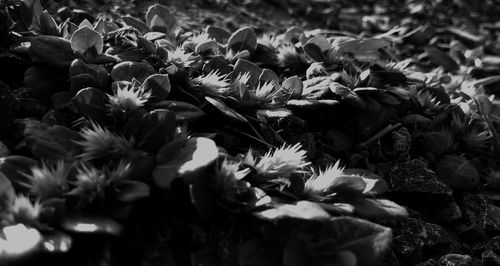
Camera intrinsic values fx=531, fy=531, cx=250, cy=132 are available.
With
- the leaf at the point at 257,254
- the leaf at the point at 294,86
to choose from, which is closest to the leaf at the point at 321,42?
the leaf at the point at 294,86

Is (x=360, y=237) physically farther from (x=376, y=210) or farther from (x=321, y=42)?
(x=321, y=42)

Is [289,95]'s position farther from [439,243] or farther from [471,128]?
[471,128]

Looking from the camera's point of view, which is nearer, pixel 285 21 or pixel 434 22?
pixel 285 21

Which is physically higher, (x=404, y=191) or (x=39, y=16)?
(x=39, y=16)

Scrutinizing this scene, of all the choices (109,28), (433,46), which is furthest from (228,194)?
(433,46)

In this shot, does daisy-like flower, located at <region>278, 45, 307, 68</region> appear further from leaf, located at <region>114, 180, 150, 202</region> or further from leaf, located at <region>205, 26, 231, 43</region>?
leaf, located at <region>114, 180, 150, 202</region>

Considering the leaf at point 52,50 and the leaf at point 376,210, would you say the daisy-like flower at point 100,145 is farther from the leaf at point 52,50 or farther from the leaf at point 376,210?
the leaf at point 376,210
